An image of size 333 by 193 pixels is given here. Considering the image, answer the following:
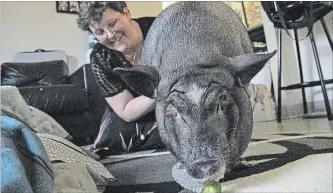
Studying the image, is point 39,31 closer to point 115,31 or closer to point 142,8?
point 142,8

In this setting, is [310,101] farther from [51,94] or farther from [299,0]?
[51,94]

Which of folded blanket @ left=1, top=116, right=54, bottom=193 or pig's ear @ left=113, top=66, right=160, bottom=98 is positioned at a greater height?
pig's ear @ left=113, top=66, right=160, bottom=98

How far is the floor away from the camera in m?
0.92

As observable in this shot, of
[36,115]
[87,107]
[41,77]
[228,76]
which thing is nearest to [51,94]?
[87,107]

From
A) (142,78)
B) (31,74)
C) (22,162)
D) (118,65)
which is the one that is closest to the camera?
(22,162)

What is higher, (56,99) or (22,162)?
(22,162)

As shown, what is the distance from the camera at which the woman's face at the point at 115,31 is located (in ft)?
5.43

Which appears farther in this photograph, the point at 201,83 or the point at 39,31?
the point at 39,31

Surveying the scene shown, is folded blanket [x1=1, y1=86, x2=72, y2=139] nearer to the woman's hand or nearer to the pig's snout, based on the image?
the woman's hand

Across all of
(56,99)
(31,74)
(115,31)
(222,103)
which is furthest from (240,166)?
(31,74)

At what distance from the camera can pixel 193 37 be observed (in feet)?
3.50

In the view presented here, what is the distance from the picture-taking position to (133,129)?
6.32ft

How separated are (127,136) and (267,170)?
930 millimetres

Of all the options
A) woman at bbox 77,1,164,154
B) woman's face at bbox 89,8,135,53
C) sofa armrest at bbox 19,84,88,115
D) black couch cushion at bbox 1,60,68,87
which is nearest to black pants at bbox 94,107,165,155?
woman at bbox 77,1,164,154
